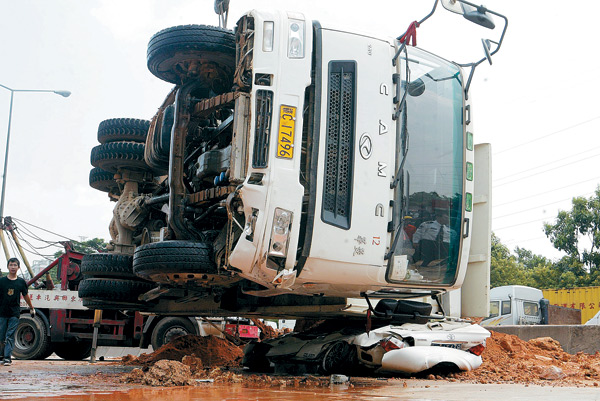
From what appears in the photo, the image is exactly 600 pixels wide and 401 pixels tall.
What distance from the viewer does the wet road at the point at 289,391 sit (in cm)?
400

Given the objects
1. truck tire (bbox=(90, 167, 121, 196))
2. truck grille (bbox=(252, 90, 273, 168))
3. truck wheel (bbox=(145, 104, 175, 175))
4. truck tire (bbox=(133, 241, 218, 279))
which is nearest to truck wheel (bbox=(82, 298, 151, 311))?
truck tire (bbox=(90, 167, 121, 196))

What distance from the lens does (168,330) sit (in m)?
10.1

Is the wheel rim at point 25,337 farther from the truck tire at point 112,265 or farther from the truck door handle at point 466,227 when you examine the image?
the truck door handle at point 466,227

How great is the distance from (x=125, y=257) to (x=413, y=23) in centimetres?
361

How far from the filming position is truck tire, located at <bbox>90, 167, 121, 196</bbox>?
785cm

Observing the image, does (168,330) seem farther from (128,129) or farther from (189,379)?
(189,379)

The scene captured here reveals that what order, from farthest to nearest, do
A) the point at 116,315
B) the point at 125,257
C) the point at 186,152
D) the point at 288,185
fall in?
the point at 116,315
the point at 125,257
the point at 186,152
the point at 288,185

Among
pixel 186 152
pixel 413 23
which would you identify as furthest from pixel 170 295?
pixel 413 23

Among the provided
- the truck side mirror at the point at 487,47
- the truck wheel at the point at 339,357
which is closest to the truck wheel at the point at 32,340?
the truck wheel at the point at 339,357

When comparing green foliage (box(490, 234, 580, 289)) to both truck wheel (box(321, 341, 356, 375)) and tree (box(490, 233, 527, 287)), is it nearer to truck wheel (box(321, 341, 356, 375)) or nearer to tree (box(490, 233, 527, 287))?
tree (box(490, 233, 527, 287))

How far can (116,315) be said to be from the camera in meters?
10.5

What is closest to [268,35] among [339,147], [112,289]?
[339,147]

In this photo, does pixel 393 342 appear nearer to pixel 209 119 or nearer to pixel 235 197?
pixel 235 197

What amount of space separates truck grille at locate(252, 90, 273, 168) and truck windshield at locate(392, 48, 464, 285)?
106cm
